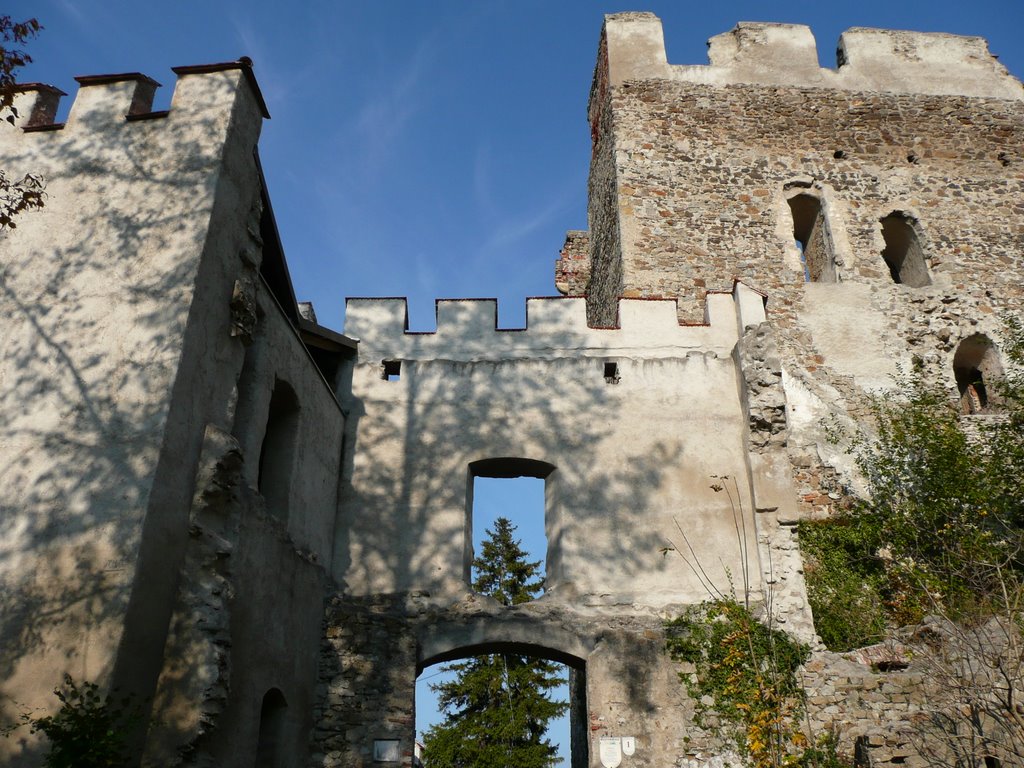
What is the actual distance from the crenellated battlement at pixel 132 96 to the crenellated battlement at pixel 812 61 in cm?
900

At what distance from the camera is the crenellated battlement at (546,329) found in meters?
10.6

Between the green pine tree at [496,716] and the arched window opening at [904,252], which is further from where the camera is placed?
the green pine tree at [496,716]

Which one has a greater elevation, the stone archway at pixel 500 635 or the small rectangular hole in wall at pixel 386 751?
the stone archway at pixel 500 635

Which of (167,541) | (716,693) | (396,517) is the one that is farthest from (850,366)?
(167,541)

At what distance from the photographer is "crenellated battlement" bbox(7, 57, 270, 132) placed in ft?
25.1

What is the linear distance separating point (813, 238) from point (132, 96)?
35.8 feet

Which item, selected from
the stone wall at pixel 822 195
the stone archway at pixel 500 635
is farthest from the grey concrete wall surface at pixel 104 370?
the stone wall at pixel 822 195

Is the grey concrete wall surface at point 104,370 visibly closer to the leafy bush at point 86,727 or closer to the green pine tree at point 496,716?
the leafy bush at point 86,727

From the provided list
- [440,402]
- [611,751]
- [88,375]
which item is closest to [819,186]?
[440,402]

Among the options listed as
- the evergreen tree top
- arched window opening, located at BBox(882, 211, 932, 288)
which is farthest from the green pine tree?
arched window opening, located at BBox(882, 211, 932, 288)

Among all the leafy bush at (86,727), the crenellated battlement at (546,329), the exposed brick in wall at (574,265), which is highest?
the exposed brick in wall at (574,265)

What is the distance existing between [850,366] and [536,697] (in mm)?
10540

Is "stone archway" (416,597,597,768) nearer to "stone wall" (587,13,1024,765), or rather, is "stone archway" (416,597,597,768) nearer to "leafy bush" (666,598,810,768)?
"leafy bush" (666,598,810,768)

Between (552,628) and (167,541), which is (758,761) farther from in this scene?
(167,541)
